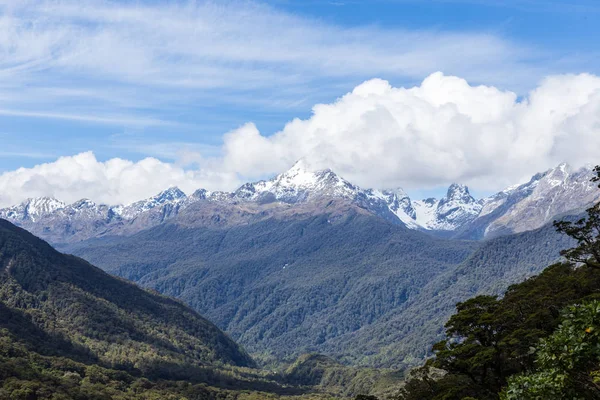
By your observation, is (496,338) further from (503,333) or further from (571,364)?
(571,364)

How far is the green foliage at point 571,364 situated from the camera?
131ft

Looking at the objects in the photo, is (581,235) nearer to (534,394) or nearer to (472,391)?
(472,391)

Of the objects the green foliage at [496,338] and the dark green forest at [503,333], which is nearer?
the dark green forest at [503,333]

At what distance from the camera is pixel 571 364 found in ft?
137

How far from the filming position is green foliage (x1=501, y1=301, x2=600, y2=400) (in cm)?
4000

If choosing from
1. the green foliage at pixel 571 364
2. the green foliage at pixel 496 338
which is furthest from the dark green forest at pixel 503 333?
the green foliage at pixel 571 364

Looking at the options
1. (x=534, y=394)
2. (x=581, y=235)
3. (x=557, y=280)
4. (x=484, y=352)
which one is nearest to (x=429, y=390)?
(x=484, y=352)

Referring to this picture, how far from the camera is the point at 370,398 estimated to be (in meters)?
106

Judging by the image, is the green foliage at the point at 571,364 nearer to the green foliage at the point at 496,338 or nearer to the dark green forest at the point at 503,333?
the dark green forest at the point at 503,333

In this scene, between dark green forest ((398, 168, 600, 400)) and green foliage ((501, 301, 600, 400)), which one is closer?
green foliage ((501, 301, 600, 400))

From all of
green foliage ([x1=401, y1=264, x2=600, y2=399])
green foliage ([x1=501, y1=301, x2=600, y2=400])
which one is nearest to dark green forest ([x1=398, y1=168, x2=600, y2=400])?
green foliage ([x1=401, y1=264, x2=600, y2=399])

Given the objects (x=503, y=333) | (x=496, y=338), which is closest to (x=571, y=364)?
(x=496, y=338)

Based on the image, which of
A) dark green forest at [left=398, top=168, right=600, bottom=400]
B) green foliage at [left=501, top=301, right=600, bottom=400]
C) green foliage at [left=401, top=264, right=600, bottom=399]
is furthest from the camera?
green foliage at [left=401, top=264, right=600, bottom=399]

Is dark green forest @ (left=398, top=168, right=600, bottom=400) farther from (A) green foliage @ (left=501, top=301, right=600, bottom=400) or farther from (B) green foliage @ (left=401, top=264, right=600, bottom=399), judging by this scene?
(A) green foliage @ (left=501, top=301, right=600, bottom=400)
